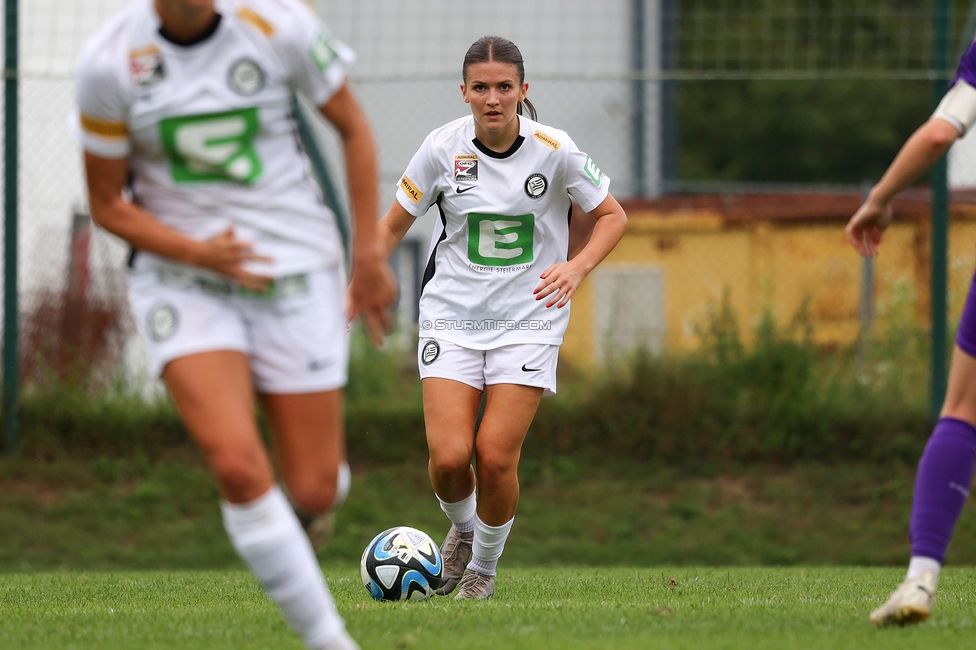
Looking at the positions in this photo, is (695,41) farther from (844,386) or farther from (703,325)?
(844,386)

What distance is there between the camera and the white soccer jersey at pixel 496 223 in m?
5.78

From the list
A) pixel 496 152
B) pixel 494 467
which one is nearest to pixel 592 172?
pixel 496 152

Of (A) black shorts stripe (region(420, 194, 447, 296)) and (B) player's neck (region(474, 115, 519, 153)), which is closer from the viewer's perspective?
(B) player's neck (region(474, 115, 519, 153))

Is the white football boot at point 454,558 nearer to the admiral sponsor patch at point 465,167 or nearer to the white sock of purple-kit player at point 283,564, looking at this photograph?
the admiral sponsor patch at point 465,167

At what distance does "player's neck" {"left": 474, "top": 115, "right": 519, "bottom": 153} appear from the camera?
5.80 meters

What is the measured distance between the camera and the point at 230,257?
3605 mm

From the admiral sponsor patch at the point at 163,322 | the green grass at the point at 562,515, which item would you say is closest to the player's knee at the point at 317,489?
the admiral sponsor patch at the point at 163,322

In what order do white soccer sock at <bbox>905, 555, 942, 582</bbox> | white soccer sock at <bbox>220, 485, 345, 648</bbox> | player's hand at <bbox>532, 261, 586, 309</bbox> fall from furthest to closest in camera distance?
player's hand at <bbox>532, 261, 586, 309</bbox>
white soccer sock at <bbox>905, 555, 942, 582</bbox>
white soccer sock at <bbox>220, 485, 345, 648</bbox>

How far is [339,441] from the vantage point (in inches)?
150

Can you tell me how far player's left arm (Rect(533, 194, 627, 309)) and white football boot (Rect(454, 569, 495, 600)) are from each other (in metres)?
1.32

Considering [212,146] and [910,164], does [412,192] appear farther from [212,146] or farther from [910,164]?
[910,164]

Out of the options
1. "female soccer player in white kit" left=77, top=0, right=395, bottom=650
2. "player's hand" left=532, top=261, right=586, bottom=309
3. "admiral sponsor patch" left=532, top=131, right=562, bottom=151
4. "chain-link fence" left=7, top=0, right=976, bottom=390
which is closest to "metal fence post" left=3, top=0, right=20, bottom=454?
"chain-link fence" left=7, top=0, right=976, bottom=390

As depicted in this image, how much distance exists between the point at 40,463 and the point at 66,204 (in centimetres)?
233

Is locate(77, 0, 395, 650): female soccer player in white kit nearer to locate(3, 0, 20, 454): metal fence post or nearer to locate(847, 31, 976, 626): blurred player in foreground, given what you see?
locate(847, 31, 976, 626): blurred player in foreground
